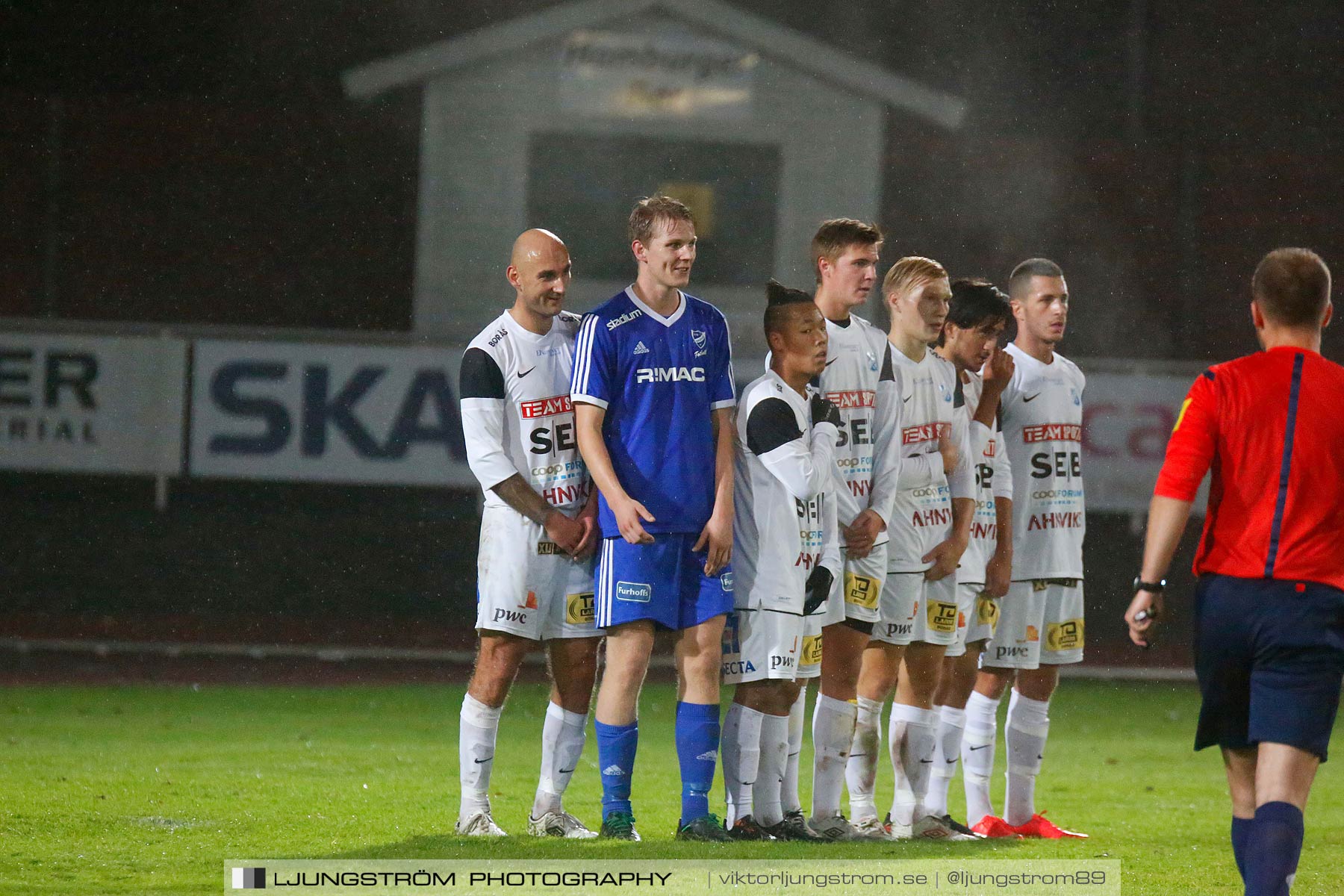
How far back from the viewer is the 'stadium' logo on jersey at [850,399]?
5.78 meters

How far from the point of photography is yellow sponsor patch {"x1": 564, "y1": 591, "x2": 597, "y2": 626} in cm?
554

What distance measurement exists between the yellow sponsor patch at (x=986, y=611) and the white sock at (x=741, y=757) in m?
1.25

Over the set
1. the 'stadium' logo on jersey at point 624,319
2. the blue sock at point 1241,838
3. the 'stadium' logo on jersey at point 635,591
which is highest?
the 'stadium' logo on jersey at point 624,319

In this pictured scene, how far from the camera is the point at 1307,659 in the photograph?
3.91m

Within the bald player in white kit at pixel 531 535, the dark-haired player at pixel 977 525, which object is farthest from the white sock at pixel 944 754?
the bald player in white kit at pixel 531 535

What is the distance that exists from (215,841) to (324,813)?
70cm

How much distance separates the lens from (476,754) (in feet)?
18.0

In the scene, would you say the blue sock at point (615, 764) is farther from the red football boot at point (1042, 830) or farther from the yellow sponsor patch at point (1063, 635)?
the yellow sponsor patch at point (1063, 635)

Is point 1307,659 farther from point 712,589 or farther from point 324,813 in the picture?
point 324,813

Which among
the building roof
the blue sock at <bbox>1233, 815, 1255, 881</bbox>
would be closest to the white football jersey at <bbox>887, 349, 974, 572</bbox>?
the blue sock at <bbox>1233, 815, 1255, 881</bbox>

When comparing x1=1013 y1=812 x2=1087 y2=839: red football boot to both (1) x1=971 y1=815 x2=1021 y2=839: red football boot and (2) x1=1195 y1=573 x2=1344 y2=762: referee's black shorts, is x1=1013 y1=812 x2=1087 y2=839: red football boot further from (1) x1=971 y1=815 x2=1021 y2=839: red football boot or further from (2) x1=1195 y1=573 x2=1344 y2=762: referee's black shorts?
(2) x1=1195 y1=573 x2=1344 y2=762: referee's black shorts

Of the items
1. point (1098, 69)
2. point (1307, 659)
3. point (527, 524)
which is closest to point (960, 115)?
point (1098, 69)

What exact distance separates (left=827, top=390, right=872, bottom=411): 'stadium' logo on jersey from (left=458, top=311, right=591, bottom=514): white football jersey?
92 cm

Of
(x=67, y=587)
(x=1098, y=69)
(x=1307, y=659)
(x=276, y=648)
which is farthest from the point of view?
(x=1098, y=69)
